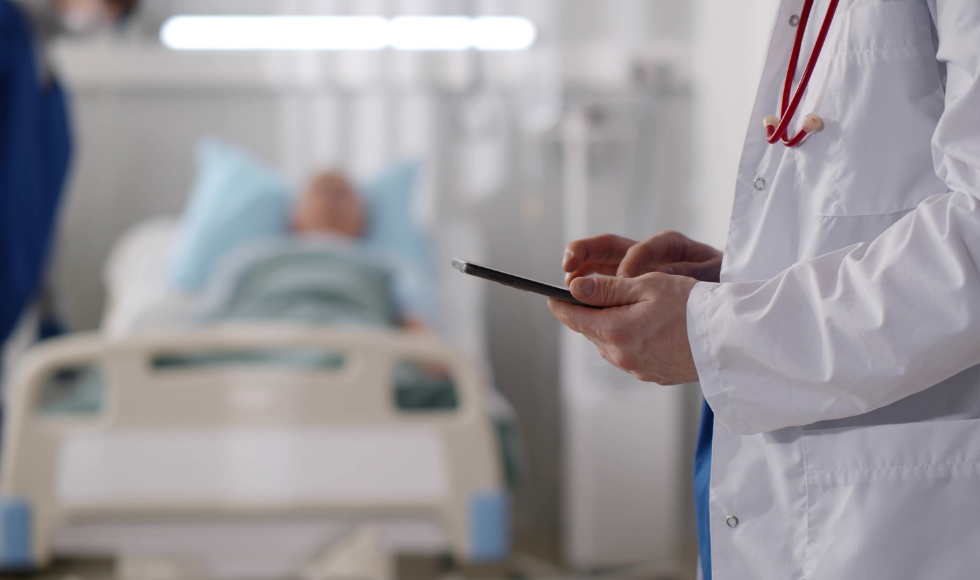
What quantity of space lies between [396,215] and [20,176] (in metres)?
0.92

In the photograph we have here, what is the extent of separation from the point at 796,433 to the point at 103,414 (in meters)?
1.17

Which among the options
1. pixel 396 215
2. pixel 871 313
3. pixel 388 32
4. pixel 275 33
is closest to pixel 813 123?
pixel 871 313

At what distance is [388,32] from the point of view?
2123mm

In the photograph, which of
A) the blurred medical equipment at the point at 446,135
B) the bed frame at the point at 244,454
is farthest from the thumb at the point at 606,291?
the blurred medical equipment at the point at 446,135

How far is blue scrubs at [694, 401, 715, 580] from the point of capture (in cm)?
62

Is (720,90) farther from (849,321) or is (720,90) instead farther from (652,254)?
(849,321)

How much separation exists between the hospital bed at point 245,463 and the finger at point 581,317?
2.52 feet

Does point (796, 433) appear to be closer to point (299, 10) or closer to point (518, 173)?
point (518, 173)

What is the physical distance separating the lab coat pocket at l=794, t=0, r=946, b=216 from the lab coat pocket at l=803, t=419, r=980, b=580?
16 centimetres

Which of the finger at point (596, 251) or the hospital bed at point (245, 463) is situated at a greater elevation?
the finger at point (596, 251)

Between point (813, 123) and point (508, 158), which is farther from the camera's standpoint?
point (508, 158)

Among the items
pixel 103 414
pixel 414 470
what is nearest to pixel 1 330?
pixel 103 414

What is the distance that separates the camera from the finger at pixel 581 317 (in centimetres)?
52

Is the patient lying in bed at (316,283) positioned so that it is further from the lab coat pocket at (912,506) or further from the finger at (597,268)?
the lab coat pocket at (912,506)
